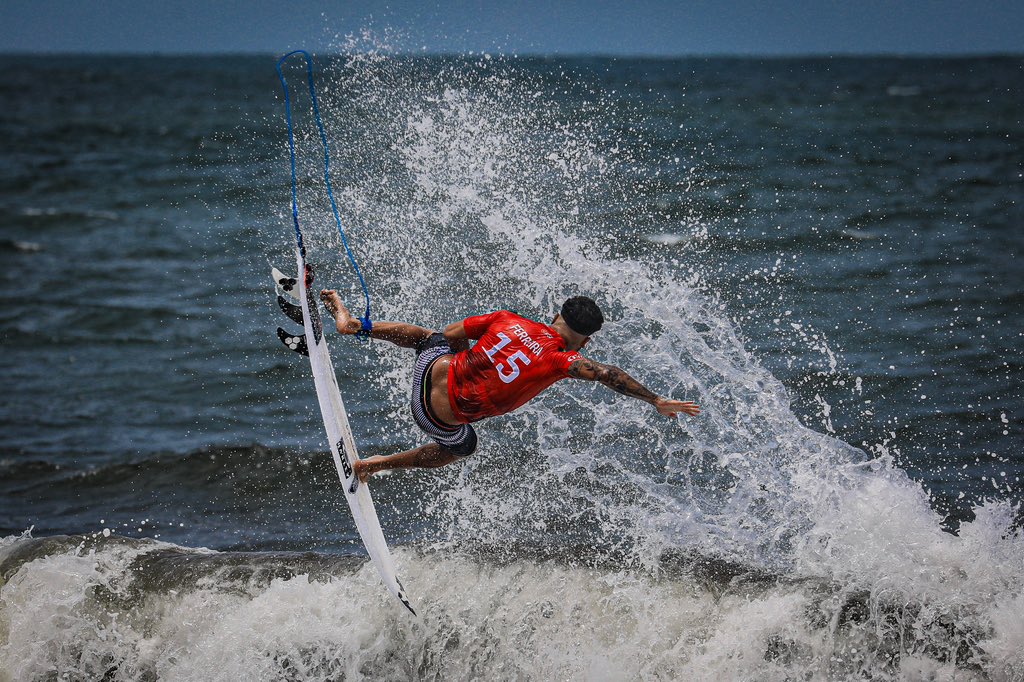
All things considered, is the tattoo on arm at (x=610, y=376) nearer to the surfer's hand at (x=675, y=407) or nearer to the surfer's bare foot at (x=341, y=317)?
the surfer's hand at (x=675, y=407)

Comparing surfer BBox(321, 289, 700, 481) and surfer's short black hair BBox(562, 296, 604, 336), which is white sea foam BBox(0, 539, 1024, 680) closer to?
surfer BBox(321, 289, 700, 481)

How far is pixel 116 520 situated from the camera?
9.34 m

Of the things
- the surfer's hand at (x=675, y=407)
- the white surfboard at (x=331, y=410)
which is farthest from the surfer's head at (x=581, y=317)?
the white surfboard at (x=331, y=410)

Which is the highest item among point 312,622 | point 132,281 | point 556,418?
point 132,281

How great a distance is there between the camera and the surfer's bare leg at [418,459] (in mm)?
6910

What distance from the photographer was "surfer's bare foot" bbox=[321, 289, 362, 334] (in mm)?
6867

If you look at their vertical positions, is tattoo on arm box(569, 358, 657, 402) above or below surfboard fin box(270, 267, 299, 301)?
below

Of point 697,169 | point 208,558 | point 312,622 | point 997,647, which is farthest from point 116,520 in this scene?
point 697,169

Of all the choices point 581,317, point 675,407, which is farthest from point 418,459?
point 675,407

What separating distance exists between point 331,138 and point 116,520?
497 cm

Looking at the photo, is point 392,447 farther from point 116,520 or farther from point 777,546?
point 777,546

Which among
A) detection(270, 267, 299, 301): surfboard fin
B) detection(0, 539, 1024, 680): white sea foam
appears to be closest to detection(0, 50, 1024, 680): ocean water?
detection(0, 539, 1024, 680): white sea foam

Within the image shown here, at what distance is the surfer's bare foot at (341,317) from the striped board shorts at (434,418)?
50 centimetres

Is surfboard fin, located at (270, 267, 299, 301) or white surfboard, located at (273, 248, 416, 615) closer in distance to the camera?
white surfboard, located at (273, 248, 416, 615)
